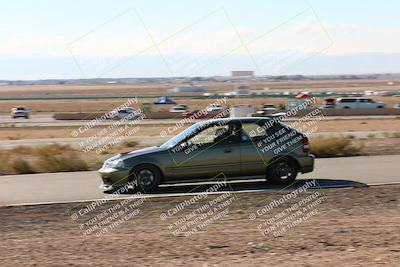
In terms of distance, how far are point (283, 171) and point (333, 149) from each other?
8.09 m

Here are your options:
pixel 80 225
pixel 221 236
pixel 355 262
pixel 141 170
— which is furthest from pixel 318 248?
pixel 141 170

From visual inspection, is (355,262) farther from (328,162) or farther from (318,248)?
(328,162)

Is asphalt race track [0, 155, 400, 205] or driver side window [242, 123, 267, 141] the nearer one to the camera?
asphalt race track [0, 155, 400, 205]

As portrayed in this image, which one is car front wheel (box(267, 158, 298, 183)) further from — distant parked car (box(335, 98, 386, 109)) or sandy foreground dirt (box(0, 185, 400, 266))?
distant parked car (box(335, 98, 386, 109))

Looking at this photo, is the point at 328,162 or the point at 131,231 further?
the point at 328,162

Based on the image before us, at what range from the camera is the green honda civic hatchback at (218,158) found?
44.4ft

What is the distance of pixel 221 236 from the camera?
8.82 m

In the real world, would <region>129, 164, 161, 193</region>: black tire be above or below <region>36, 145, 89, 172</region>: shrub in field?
below

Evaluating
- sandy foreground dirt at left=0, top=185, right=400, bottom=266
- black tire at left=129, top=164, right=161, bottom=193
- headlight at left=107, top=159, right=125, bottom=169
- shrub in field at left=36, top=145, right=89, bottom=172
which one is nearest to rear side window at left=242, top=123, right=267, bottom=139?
sandy foreground dirt at left=0, top=185, right=400, bottom=266

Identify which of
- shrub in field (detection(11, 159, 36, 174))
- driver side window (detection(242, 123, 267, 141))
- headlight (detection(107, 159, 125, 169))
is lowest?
driver side window (detection(242, 123, 267, 141))

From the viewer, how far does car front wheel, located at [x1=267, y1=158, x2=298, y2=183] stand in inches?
549

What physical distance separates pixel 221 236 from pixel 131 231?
52.8 inches

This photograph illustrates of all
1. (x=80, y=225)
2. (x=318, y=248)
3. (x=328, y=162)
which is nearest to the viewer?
(x=318, y=248)

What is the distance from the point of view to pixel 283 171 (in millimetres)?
14039
